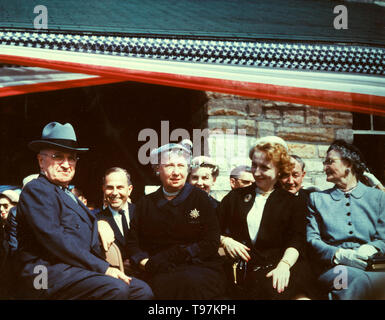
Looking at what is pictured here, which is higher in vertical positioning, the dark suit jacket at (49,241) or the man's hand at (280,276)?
the dark suit jacket at (49,241)

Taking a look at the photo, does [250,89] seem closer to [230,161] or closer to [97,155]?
[230,161]

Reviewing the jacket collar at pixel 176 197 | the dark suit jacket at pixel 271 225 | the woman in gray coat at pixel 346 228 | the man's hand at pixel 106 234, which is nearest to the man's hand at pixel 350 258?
the woman in gray coat at pixel 346 228

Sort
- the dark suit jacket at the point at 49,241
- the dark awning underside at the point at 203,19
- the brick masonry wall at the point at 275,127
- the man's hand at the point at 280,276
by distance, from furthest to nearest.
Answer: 1. the brick masonry wall at the point at 275,127
2. the dark awning underside at the point at 203,19
3. the man's hand at the point at 280,276
4. the dark suit jacket at the point at 49,241

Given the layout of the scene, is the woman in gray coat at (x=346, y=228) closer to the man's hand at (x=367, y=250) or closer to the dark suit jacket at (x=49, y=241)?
the man's hand at (x=367, y=250)

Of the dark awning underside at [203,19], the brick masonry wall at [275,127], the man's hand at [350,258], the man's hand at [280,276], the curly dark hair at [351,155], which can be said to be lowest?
the man's hand at [280,276]

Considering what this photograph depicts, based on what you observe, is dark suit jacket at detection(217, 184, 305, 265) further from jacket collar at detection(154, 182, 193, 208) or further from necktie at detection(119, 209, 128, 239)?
necktie at detection(119, 209, 128, 239)

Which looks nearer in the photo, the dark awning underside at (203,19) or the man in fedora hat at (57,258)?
the man in fedora hat at (57,258)

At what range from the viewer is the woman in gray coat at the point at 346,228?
9.15 ft

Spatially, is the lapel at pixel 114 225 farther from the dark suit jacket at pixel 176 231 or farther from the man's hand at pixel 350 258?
the man's hand at pixel 350 258

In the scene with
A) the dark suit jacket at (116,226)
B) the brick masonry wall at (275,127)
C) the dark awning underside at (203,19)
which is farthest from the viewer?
the brick masonry wall at (275,127)

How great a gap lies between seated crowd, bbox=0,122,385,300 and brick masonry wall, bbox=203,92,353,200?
919 millimetres

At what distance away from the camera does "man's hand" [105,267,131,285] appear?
2570 mm

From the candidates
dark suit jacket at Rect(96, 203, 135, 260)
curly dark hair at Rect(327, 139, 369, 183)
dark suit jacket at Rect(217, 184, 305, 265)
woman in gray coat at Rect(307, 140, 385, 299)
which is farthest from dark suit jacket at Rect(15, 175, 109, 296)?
curly dark hair at Rect(327, 139, 369, 183)
